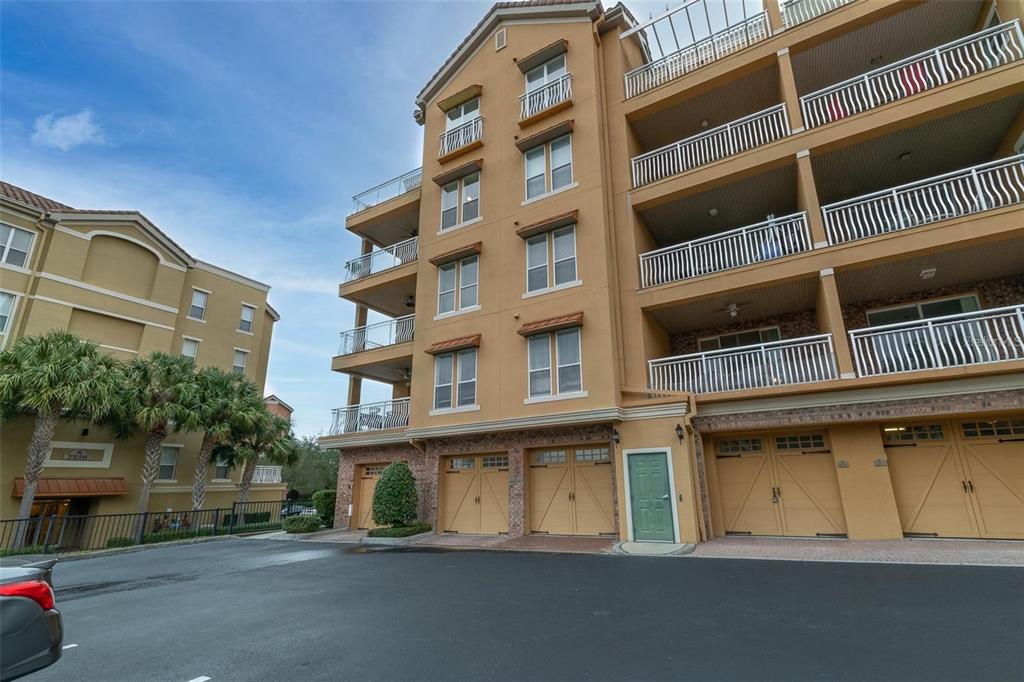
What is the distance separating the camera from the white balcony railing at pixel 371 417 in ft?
56.2

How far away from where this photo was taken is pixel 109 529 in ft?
64.3

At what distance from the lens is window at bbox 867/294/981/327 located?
11.4m

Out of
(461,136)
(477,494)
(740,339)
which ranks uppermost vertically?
(461,136)

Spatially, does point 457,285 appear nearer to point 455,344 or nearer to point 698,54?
point 455,344

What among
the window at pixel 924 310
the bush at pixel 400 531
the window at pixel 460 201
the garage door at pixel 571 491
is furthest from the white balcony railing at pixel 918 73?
the bush at pixel 400 531

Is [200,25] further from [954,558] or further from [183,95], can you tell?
[954,558]

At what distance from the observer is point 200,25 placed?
12.6m

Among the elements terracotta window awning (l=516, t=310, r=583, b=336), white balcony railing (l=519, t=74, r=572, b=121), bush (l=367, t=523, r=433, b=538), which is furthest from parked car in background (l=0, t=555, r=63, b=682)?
white balcony railing (l=519, t=74, r=572, b=121)

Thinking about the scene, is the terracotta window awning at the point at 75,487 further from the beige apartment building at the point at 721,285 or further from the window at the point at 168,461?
the beige apartment building at the point at 721,285

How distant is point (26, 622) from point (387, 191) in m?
18.6

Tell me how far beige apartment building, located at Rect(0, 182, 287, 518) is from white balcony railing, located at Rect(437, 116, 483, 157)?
17113mm

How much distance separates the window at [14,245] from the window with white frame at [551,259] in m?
22.0

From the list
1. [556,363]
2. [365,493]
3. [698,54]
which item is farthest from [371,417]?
[698,54]

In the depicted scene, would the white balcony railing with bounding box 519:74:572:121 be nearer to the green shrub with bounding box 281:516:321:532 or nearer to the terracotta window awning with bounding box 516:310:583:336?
the terracotta window awning with bounding box 516:310:583:336
